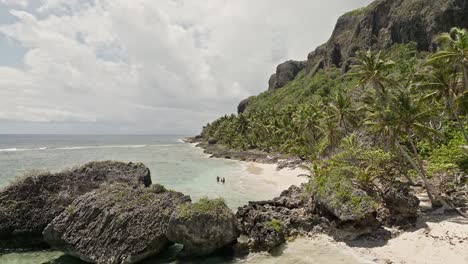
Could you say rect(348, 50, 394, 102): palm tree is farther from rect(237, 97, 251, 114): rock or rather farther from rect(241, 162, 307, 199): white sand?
rect(237, 97, 251, 114): rock

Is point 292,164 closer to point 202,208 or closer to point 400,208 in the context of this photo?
point 400,208

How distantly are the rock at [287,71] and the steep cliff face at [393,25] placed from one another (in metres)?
29.7

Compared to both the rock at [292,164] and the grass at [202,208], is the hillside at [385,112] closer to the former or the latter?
the rock at [292,164]

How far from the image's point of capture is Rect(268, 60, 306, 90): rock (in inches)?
6964

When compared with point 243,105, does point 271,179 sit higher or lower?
lower

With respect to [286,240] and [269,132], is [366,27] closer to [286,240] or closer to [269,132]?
[269,132]

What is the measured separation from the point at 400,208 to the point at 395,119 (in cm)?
701

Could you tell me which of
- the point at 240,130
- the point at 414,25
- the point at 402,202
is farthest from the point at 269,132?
the point at 402,202

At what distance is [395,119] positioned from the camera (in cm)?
2638

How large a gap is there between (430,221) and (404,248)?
4458 mm

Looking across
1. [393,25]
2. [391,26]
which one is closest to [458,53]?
[393,25]

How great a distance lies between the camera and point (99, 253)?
19828 mm

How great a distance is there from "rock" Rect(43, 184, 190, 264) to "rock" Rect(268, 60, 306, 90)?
160345 millimetres

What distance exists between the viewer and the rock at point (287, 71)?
580 ft
